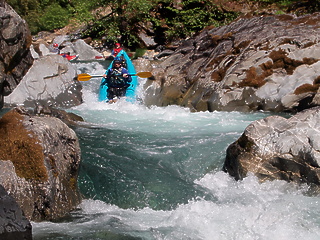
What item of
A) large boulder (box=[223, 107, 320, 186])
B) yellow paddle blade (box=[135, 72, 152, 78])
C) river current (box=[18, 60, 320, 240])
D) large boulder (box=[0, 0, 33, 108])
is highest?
large boulder (box=[0, 0, 33, 108])

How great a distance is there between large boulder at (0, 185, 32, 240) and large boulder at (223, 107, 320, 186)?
2606 mm

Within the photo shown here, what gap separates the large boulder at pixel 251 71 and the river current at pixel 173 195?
4.73 ft

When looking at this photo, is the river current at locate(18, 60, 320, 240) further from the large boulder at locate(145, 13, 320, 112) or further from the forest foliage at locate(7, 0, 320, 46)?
the forest foliage at locate(7, 0, 320, 46)

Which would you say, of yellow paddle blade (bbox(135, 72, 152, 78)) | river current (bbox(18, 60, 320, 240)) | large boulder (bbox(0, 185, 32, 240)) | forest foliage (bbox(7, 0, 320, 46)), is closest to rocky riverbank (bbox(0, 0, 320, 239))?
river current (bbox(18, 60, 320, 240))

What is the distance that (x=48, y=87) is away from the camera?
9.56 metres

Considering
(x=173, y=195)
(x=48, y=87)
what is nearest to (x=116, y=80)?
(x=48, y=87)

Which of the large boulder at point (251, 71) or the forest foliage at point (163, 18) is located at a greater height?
the forest foliage at point (163, 18)

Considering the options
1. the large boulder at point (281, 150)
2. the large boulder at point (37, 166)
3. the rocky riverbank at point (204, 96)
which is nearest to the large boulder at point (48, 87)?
the rocky riverbank at point (204, 96)

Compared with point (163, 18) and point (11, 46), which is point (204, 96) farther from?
point (163, 18)

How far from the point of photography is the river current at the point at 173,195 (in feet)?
11.2

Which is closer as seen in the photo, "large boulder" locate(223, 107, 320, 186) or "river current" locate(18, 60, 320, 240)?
"river current" locate(18, 60, 320, 240)

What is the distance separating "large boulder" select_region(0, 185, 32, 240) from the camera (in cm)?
258

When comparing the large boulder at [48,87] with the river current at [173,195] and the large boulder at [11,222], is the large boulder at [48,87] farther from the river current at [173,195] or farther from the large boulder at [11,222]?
the large boulder at [11,222]

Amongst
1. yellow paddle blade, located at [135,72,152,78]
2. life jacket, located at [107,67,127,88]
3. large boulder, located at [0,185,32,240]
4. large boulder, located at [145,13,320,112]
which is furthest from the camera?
life jacket, located at [107,67,127,88]
